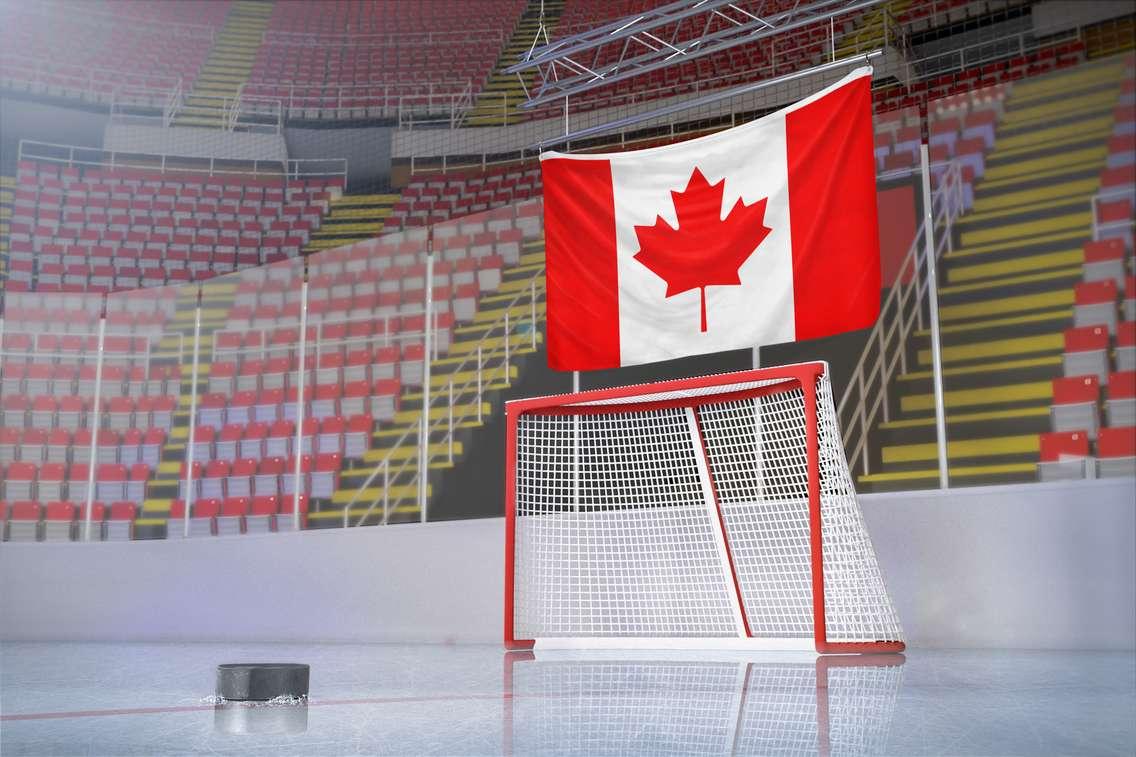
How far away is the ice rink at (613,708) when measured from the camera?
189 centimetres

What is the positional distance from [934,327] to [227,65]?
13384 mm

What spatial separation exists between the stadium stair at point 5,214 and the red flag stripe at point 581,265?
877cm

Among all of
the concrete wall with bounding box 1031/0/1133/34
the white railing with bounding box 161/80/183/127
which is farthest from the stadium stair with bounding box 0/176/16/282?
the concrete wall with bounding box 1031/0/1133/34

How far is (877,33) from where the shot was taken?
1047 centimetres

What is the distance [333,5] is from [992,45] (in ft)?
31.4

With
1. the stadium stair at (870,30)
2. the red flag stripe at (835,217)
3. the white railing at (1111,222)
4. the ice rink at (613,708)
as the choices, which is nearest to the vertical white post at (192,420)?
the ice rink at (613,708)

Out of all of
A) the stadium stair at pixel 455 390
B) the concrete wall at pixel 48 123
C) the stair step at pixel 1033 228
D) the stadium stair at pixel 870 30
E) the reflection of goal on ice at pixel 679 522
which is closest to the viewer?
the reflection of goal on ice at pixel 679 522

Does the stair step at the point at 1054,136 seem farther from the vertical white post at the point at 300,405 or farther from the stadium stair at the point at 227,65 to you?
the stadium stair at the point at 227,65

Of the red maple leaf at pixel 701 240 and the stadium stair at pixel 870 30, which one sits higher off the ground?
the stadium stair at pixel 870 30

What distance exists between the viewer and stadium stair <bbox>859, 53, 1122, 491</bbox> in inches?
177

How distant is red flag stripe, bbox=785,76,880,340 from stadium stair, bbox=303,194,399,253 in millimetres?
9176

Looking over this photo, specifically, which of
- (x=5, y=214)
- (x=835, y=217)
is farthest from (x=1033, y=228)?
(x=5, y=214)

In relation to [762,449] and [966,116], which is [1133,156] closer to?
[966,116]

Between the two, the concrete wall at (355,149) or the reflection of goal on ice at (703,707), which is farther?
the concrete wall at (355,149)
